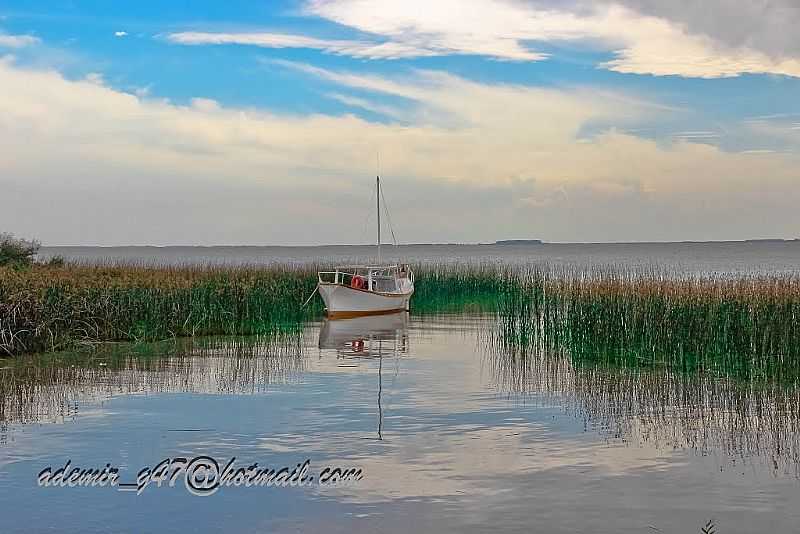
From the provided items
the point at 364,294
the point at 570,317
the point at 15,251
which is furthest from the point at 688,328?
the point at 15,251

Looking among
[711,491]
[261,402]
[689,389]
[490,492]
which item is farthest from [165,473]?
[689,389]

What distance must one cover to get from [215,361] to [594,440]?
30.0ft

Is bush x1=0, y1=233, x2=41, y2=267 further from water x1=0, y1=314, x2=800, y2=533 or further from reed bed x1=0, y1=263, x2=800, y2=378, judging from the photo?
water x1=0, y1=314, x2=800, y2=533

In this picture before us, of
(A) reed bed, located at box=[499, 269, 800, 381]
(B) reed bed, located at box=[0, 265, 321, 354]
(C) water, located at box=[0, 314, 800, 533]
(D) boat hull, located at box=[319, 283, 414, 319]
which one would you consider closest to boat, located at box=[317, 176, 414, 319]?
(D) boat hull, located at box=[319, 283, 414, 319]

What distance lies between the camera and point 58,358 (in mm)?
17984

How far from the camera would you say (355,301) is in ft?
98.9

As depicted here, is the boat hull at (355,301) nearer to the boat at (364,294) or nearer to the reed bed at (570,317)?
the boat at (364,294)

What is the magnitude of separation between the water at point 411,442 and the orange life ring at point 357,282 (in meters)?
11.9

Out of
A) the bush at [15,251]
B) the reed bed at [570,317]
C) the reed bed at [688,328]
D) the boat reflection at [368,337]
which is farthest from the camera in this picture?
the bush at [15,251]

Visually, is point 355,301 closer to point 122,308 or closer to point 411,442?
point 122,308

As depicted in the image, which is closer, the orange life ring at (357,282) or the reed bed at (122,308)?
the reed bed at (122,308)

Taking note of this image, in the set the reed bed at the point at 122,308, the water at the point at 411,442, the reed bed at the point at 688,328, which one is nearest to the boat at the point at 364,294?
the reed bed at the point at 122,308

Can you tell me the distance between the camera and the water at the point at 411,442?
8.22 meters

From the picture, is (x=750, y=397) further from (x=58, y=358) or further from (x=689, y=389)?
(x=58, y=358)
